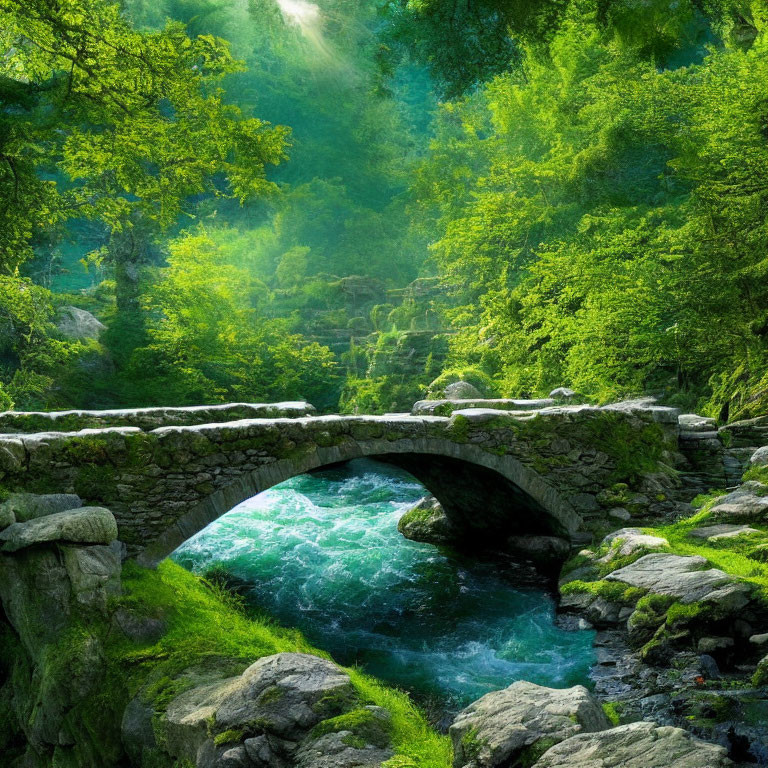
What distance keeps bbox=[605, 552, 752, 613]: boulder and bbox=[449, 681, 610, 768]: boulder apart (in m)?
2.78

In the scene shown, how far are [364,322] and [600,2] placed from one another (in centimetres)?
2484

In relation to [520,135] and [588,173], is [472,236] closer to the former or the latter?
[588,173]

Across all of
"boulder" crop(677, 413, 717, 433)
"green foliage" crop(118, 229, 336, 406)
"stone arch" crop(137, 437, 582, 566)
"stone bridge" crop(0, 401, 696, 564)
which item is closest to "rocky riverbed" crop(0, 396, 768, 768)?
"stone bridge" crop(0, 401, 696, 564)

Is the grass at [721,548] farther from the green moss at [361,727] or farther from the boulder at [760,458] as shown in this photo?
the green moss at [361,727]

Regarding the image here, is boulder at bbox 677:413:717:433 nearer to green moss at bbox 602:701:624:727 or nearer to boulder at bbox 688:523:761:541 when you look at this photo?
boulder at bbox 688:523:761:541

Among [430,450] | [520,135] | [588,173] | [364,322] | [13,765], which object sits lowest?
[13,765]

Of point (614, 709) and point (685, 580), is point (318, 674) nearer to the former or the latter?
point (614, 709)

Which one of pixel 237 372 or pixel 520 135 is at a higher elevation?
pixel 520 135

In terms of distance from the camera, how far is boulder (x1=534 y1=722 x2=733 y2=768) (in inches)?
129

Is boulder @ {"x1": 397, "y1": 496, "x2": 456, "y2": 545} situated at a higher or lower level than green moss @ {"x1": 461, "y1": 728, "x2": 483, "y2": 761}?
higher

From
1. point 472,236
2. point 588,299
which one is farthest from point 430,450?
point 472,236

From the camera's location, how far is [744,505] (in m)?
8.63

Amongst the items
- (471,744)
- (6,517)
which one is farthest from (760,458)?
(6,517)

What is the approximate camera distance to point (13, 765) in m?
6.30
